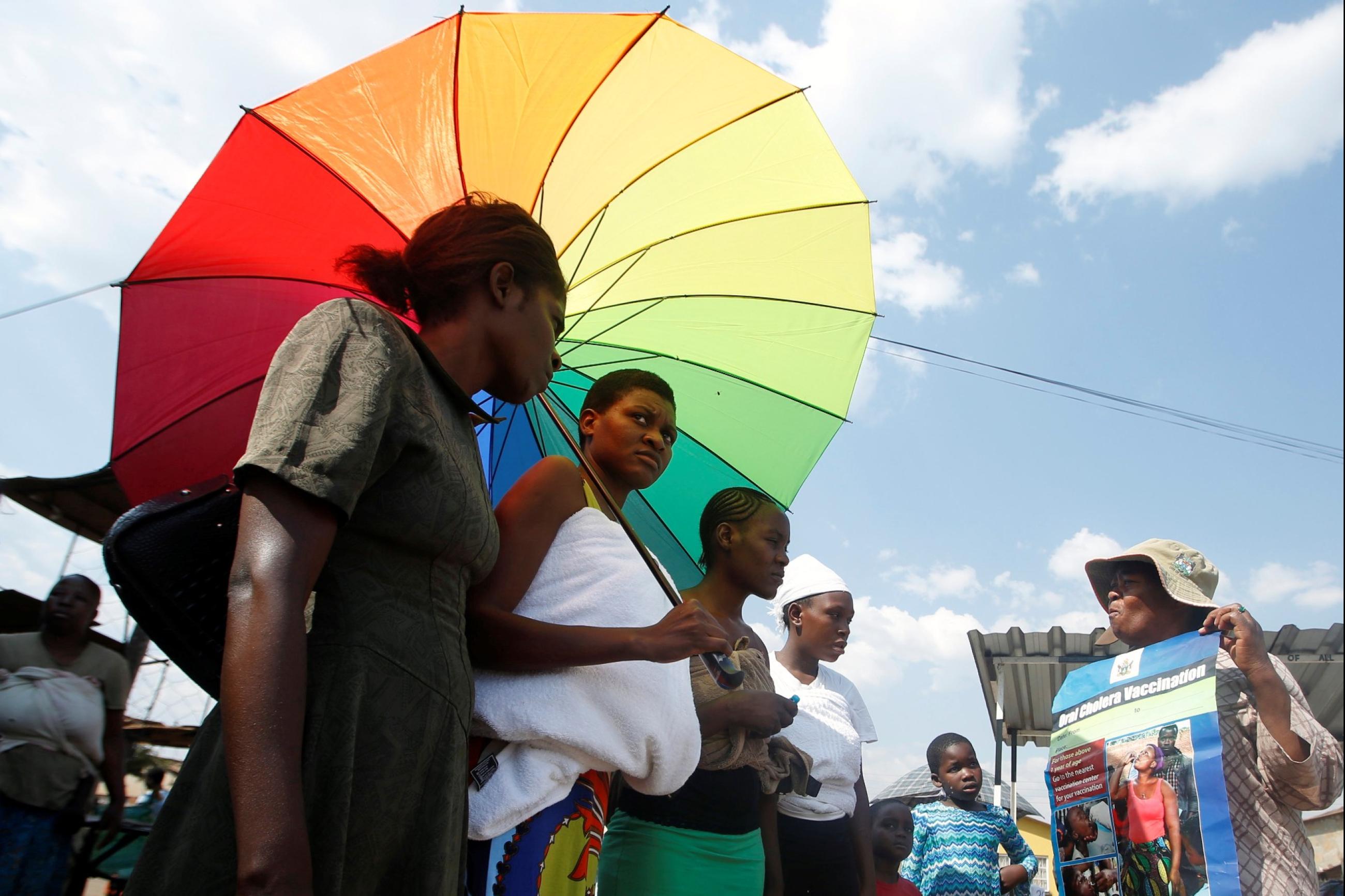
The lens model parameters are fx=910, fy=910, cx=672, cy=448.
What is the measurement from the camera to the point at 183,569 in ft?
3.91

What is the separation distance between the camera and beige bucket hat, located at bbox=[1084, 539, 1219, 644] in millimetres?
2799

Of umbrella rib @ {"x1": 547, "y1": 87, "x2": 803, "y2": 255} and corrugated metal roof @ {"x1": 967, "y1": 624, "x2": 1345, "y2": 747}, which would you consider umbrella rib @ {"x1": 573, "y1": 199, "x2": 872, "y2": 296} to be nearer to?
umbrella rib @ {"x1": 547, "y1": 87, "x2": 803, "y2": 255}

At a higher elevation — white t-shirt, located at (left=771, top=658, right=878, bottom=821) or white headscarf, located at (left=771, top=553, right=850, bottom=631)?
white headscarf, located at (left=771, top=553, right=850, bottom=631)

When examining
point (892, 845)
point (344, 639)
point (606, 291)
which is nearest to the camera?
point (344, 639)

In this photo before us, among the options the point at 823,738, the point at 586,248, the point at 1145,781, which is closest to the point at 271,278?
the point at 586,248

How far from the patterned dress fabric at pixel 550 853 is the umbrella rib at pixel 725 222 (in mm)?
1750

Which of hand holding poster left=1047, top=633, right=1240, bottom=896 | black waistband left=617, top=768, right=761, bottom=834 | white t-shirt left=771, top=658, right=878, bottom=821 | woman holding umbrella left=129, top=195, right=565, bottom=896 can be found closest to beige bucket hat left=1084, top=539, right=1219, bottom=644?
hand holding poster left=1047, top=633, right=1240, bottom=896

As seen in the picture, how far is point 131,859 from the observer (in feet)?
15.4

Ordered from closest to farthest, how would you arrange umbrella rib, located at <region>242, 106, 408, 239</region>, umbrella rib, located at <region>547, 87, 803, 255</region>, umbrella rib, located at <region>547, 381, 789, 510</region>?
1. umbrella rib, located at <region>242, 106, 408, 239</region>
2. umbrella rib, located at <region>547, 87, 803, 255</region>
3. umbrella rib, located at <region>547, 381, 789, 510</region>

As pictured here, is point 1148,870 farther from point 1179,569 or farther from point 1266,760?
point 1179,569

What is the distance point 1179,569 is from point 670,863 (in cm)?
184

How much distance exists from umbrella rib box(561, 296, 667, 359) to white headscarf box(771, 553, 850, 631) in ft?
4.18

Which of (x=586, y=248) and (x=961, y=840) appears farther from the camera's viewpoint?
(x=961, y=840)

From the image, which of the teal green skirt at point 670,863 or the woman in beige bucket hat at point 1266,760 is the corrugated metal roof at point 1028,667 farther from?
the teal green skirt at point 670,863
